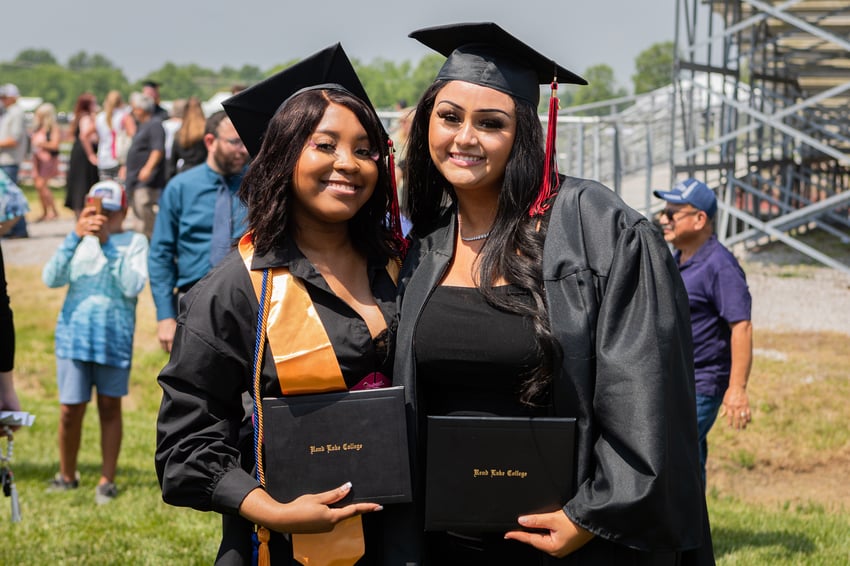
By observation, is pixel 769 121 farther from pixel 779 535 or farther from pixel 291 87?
pixel 291 87

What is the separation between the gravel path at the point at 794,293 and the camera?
952cm

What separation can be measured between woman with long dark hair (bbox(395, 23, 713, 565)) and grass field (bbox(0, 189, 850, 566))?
2.84 meters

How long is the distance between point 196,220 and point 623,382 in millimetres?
3829

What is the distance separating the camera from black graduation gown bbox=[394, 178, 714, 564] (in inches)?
Result: 99.4

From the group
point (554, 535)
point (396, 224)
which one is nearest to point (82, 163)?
point (396, 224)

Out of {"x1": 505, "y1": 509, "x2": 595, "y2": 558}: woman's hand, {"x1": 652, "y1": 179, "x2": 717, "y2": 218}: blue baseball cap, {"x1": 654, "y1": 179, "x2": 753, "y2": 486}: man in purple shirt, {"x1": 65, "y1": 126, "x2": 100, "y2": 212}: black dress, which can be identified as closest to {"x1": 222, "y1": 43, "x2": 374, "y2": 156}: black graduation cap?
{"x1": 505, "y1": 509, "x2": 595, "y2": 558}: woman's hand

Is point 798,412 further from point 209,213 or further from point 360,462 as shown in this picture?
point 360,462

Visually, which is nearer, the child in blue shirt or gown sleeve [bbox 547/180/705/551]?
gown sleeve [bbox 547/180/705/551]

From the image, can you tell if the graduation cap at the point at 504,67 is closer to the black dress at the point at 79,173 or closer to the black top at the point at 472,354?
the black top at the point at 472,354

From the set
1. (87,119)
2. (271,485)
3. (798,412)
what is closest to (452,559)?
(271,485)

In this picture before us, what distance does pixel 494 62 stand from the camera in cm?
288

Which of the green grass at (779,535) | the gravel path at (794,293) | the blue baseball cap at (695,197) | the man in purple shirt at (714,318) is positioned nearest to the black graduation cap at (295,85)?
the man in purple shirt at (714,318)

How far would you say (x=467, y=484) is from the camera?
2598 millimetres

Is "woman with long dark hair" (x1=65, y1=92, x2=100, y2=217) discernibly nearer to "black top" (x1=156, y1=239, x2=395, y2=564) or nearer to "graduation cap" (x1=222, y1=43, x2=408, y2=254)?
"graduation cap" (x1=222, y1=43, x2=408, y2=254)
